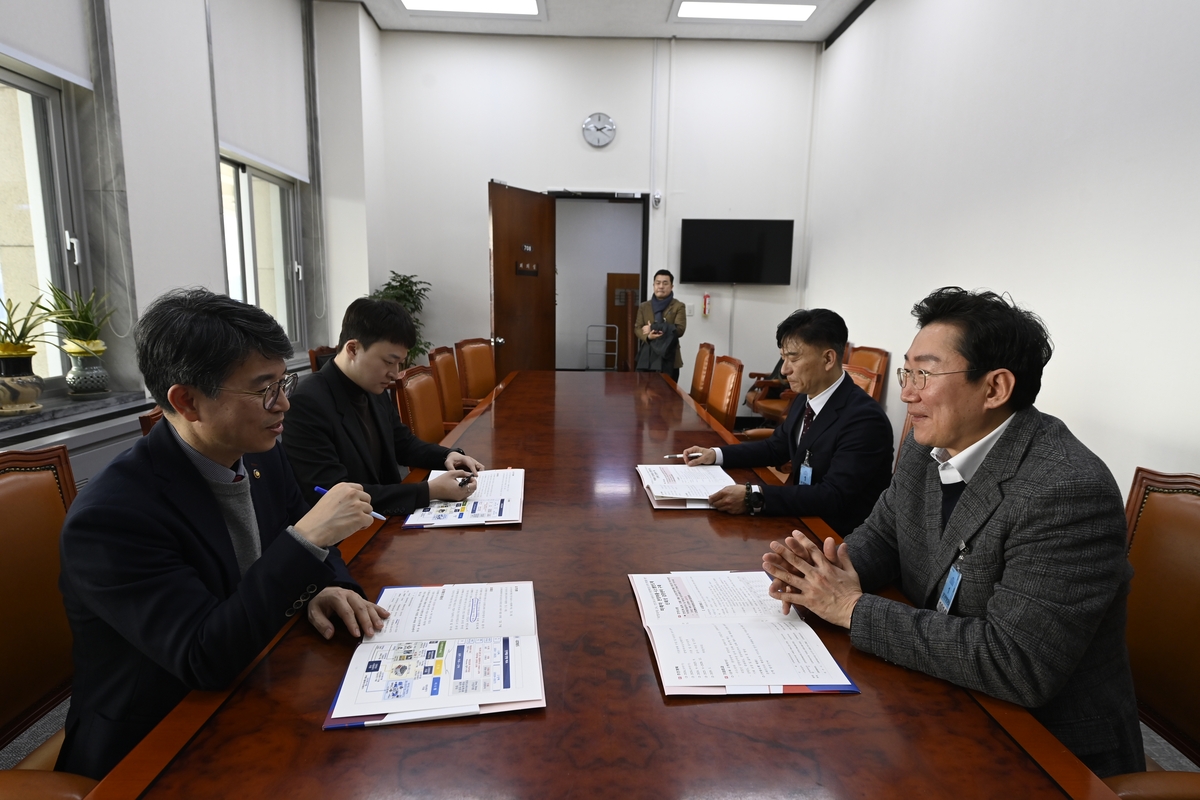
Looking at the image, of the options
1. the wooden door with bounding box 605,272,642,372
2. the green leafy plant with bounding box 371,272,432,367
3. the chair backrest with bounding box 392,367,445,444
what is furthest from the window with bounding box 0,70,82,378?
the wooden door with bounding box 605,272,642,372

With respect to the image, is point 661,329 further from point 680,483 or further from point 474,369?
point 680,483

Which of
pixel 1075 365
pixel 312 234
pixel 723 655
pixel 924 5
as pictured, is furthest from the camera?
pixel 312 234

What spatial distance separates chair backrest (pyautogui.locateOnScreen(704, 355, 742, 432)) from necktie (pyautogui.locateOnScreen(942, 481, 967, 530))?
177cm

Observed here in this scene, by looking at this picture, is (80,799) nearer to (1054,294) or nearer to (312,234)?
(1054,294)

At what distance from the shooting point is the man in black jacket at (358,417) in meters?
1.85

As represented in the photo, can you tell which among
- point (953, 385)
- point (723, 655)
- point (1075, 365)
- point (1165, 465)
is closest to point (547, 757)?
point (723, 655)

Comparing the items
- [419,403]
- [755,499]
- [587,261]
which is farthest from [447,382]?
[587,261]

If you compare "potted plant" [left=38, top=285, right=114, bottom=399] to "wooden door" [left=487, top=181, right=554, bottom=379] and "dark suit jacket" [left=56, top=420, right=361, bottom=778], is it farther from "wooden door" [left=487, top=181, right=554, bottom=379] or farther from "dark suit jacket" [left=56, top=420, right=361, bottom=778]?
"wooden door" [left=487, top=181, right=554, bottom=379]

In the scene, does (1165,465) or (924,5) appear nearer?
(1165,465)

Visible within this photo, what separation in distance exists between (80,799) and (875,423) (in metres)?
1.90

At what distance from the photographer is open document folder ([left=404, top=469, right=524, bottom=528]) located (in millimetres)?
1545

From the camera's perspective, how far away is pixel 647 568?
1.31 m

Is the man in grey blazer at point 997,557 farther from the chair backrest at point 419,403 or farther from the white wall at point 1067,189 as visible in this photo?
the chair backrest at point 419,403

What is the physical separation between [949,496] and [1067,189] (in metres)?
2.32
